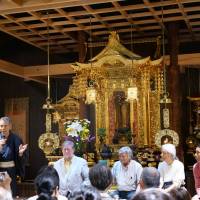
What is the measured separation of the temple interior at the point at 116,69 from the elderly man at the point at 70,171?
6.08 ft

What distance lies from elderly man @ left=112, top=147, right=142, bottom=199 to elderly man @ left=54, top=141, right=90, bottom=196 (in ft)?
1.41

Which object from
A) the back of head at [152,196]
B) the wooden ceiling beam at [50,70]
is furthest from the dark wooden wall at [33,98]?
the back of head at [152,196]

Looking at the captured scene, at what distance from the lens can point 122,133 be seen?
7816mm

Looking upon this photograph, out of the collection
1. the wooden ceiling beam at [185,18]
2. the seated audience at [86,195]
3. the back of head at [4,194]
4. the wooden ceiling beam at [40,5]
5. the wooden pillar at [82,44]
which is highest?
the wooden ceiling beam at [185,18]

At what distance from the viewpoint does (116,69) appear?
26.1 feet

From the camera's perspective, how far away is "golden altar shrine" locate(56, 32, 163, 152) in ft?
25.2

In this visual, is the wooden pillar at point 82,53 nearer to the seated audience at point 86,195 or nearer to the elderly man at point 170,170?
the elderly man at point 170,170

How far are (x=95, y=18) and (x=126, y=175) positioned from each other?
3.26 metres

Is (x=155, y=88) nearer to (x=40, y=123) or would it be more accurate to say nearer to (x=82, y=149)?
(x=82, y=149)

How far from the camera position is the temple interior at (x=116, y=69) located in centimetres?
702

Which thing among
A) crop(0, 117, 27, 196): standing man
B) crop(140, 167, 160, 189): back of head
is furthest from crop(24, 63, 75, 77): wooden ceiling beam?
crop(140, 167, 160, 189): back of head

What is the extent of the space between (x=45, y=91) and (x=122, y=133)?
10.7 feet

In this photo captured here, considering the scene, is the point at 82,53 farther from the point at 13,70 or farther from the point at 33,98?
the point at 33,98

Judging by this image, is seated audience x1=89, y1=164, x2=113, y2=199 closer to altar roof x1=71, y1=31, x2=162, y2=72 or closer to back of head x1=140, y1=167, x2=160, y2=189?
back of head x1=140, y1=167, x2=160, y2=189
